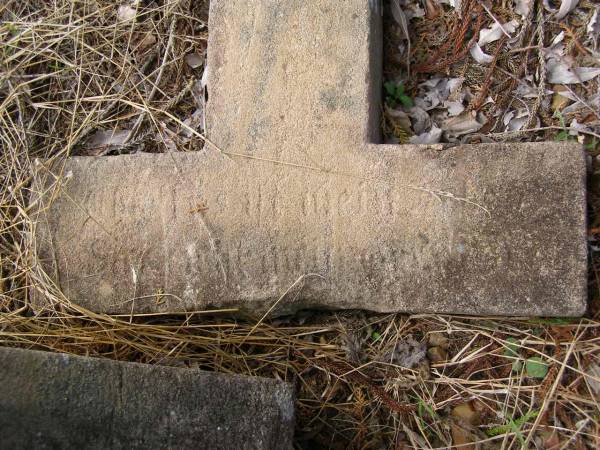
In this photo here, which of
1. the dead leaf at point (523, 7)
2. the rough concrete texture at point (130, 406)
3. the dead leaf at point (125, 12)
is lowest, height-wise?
the rough concrete texture at point (130, 406)

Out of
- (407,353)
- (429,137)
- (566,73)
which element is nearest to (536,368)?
(407,353)

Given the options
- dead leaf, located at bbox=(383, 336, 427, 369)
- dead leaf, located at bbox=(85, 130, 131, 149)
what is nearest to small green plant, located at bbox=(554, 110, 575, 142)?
dead leaf, located at bbox=(383, 336, 427, 369)

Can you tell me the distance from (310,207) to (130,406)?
92cm

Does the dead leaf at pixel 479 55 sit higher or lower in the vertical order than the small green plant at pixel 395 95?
higher

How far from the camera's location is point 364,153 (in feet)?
6.82

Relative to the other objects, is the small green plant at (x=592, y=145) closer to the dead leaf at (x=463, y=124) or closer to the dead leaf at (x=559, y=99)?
the dead leaf at (x=559, y=99)

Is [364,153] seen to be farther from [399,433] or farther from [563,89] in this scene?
[399,433]

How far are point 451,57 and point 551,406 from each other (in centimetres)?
139

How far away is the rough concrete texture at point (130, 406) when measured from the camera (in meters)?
1.74

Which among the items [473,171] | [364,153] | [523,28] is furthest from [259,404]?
[523,28]

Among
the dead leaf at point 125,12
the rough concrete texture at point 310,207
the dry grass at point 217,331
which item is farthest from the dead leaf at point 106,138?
the dead leaf at point 125,12

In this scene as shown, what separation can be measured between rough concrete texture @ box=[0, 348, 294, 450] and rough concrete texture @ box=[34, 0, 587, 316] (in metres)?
0.37

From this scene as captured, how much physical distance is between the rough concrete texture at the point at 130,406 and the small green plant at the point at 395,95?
125cm

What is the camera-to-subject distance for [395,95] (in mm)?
2322
